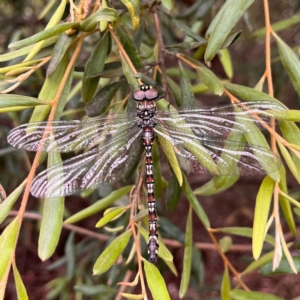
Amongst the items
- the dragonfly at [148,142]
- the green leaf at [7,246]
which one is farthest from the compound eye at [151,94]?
the green leaf at [7,246]

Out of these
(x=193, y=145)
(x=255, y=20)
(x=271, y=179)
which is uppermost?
(x=255, y=20)

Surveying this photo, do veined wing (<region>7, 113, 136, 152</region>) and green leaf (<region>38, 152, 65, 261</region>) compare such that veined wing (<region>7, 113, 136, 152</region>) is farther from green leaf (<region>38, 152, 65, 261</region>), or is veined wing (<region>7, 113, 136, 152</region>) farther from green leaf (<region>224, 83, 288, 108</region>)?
green leaf (<region>224, 83, 288, 108</region>)

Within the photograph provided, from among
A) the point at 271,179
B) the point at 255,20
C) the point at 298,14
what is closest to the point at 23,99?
the point at 271,179

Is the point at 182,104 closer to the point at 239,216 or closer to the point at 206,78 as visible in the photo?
the point at 206,78

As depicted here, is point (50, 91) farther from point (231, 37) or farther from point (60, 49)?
point (231, 37)

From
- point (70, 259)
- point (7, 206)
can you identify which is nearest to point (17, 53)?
point (7, 206)

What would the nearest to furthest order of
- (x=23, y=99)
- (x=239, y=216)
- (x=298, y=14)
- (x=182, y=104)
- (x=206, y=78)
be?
(x=23, y=99), (x=206, y=78), (x=182, y=104), (x=298, y=14), (x=239, y=216)

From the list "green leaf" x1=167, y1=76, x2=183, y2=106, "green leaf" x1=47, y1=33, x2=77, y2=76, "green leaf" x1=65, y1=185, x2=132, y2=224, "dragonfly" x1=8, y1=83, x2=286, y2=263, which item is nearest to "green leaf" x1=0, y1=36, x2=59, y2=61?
"green leaf" x1=47, y1=33, x2=77, y2=76
